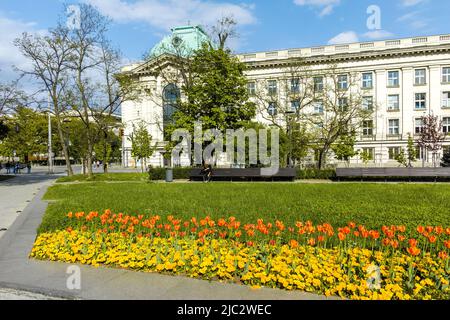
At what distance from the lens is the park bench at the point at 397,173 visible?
21969 mm

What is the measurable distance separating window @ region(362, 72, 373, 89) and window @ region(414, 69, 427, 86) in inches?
234

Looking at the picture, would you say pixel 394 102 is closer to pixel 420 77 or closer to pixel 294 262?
pixel 420 77

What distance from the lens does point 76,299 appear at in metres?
4.22

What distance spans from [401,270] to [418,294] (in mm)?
503

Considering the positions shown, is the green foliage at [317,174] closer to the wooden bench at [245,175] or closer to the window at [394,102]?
the wooden bench at [245,175]

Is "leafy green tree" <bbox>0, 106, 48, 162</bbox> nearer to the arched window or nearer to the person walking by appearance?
the arched window

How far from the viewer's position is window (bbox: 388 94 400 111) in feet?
172

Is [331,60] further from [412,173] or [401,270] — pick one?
[401,270]

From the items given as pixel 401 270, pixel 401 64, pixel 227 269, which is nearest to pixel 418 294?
pixel 401 270

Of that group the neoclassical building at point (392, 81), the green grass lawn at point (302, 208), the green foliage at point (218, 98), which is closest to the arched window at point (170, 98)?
the neoclassical building at point (392, 81)

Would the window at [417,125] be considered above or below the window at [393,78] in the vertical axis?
below

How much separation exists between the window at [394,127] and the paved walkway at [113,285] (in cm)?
5444

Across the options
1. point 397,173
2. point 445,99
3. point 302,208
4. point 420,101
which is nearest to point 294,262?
point 302,208
